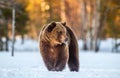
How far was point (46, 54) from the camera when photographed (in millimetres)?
11969

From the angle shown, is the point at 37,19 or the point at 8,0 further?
the point at 37,19

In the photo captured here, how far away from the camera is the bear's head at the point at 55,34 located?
11.4m

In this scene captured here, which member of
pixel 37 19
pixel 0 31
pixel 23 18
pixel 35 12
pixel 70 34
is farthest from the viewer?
pixel 37 19

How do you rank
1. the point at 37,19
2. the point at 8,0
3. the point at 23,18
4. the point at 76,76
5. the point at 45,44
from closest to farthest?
the point at 76,76 → the point at 45,44 → the point at 8,0 → the point at 23,18 → the point at 37,19

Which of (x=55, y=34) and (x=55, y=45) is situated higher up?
(x=55, y=34)

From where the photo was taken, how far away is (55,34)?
11.5 meters

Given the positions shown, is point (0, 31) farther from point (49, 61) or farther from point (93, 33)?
point (49, 61)

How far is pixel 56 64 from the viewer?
475 inches

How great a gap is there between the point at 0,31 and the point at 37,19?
3194 centimetres

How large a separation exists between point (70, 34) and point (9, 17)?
3336cm

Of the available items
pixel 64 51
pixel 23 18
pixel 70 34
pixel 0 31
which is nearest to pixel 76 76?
pixel 64 51

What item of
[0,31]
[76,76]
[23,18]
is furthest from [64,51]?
[23,18]

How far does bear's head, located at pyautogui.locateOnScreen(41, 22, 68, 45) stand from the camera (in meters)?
11.4

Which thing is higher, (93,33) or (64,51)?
(64,51)
